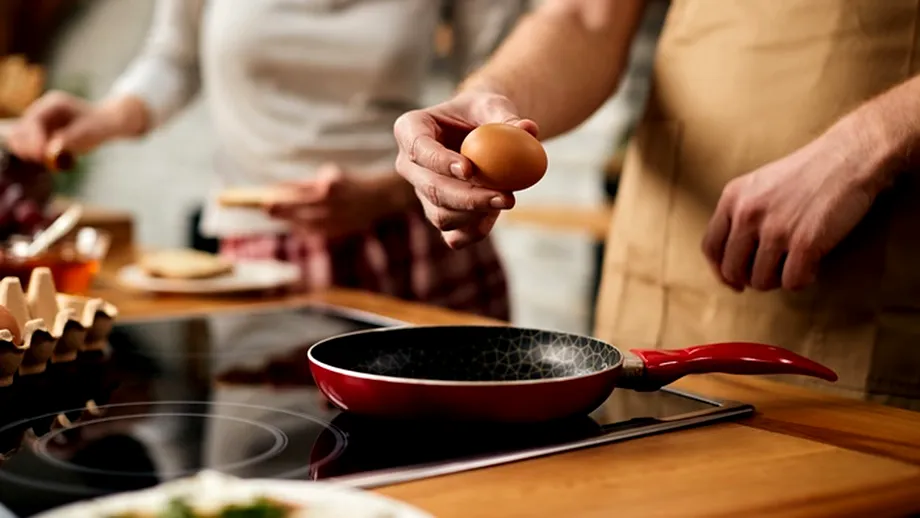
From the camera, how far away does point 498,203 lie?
2.55 feet

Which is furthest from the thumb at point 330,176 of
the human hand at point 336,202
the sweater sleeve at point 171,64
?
the sweater sleeve at point 171,64

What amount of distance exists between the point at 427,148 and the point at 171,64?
51.1 inches

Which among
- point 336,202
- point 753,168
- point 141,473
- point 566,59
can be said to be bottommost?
point 141,473

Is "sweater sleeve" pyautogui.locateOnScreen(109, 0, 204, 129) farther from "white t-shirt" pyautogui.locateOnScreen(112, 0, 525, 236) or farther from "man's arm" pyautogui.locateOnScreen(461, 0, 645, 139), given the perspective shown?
"man's arm" pyautogui.locateOnScreen(461, 0, 645, 139)

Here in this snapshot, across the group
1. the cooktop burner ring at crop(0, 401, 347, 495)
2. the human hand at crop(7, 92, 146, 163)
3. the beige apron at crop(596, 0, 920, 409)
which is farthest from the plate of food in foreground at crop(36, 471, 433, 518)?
the human hand at crop(7, 92, 146, 163)

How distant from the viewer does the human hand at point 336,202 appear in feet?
4.98

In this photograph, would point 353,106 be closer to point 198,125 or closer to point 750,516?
point 750,516

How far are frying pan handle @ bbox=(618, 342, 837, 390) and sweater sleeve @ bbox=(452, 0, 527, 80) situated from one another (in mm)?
1152

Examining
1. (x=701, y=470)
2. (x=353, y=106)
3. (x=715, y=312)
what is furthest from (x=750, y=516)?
(x=353, y=106)

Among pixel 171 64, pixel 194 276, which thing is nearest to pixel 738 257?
pixel 194 276

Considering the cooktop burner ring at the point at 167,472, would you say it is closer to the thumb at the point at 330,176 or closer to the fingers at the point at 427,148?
the fingers at the point at 427,148

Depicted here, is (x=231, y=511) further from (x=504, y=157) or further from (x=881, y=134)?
(x=881, y=134)

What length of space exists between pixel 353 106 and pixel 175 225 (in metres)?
2.99

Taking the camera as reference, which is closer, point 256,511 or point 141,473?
point 256,511
